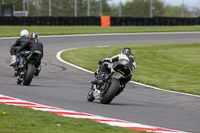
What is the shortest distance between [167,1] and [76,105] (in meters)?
37.7

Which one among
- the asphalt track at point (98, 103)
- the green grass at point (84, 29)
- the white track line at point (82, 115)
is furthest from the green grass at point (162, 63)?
the green grass at point (84, 29)

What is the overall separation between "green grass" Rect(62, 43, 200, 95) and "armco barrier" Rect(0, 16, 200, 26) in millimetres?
11665

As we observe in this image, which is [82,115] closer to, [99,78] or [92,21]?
[99,78]

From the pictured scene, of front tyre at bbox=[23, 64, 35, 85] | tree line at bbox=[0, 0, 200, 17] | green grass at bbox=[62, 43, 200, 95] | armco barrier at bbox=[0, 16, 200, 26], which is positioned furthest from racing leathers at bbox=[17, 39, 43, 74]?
tree line at bbox=[0, 0, 200, 17]

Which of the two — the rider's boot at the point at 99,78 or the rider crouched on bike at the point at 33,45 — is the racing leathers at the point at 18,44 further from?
the rider's boot at the point at 99,78

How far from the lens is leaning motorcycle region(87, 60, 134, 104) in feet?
33.1

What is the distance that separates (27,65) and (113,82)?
157 inches

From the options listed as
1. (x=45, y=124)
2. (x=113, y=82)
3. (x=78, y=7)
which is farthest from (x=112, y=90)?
(x=78, y=7)

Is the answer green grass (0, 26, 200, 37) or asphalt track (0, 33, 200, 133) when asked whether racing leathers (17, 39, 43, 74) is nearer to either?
asphalt track (0, 33, 200, 133)

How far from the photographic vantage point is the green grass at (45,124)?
22.4 ft

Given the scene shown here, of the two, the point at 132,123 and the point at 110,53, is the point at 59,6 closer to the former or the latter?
the point at 110,53

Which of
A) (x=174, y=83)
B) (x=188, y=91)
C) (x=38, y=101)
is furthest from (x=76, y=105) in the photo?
(x=174, y=83)

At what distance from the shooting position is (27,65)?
13.3 metres

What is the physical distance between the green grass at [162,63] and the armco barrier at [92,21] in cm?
1166
